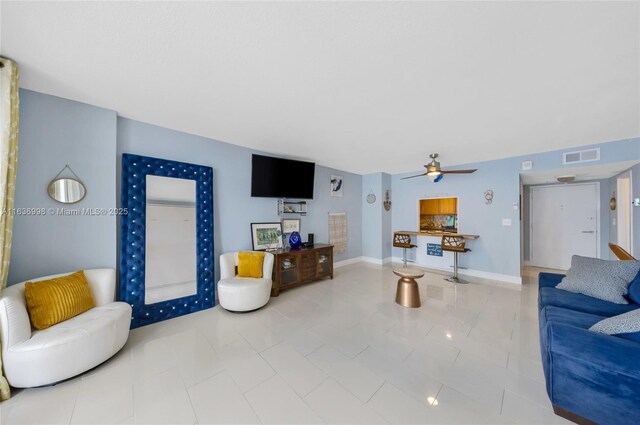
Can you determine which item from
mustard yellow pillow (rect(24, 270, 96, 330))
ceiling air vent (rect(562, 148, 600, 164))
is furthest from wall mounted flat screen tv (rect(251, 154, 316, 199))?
ceiling air vent (rect(562, 148, 600, 164))

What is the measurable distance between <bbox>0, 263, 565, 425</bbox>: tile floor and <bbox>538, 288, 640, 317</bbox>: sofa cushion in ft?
1.74

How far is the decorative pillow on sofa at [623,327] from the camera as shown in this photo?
138 cm

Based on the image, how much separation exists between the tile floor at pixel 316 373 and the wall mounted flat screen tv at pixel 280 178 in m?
2.06

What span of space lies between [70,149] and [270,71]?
2.41 meters

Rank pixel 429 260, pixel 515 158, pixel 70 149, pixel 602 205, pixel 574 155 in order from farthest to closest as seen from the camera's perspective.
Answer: pixel 429 260, pixel 602 205, pixel 515 158, pixel 574 155, pixel 70 149

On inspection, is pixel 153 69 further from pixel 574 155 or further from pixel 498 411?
pixel 574 155

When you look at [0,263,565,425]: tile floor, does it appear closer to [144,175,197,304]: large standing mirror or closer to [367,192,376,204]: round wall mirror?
[144,175,197,304]: large standing mirror

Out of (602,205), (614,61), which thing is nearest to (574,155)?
(602,205)

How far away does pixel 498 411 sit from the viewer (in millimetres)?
1534

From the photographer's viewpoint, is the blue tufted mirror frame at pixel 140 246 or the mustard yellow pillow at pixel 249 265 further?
the mustard yellow pillow at pixel 249 265

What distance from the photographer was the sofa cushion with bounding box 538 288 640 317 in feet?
6.53

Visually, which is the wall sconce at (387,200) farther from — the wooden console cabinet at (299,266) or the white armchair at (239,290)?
the white armchair at (239,290)

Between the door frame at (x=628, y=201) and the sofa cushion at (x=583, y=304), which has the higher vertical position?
the door frame at (x=628, y=201)

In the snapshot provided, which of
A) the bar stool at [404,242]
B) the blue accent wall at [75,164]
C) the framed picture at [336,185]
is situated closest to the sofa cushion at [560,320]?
the bar stool at [404,242]
